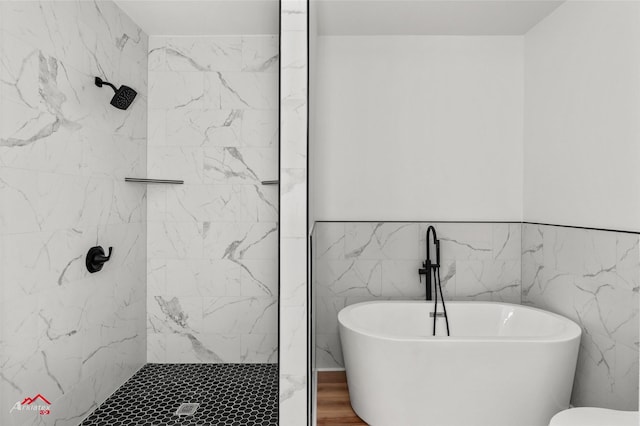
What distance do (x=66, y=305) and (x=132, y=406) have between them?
753mm

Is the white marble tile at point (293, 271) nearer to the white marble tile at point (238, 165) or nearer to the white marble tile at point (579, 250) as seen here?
the white marble tile at point (238, 165)

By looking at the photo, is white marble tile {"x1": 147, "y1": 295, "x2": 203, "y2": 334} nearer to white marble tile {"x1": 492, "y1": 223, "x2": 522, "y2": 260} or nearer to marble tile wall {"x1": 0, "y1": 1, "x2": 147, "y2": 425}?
marble tile wall {"x1": 0, "y1": 1, "x2": 147, "y2": 425}

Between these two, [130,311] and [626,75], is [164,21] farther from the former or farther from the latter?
[626,75]

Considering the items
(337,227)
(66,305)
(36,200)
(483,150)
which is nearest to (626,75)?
(483,150)

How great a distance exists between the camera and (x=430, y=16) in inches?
107

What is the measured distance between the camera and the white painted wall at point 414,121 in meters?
2.99

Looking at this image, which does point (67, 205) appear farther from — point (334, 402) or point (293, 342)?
point (334, 402)

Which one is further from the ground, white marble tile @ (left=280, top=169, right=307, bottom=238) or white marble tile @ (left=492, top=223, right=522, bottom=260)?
white marble tile @ (left=280, top=169, right=307, bottom=238)

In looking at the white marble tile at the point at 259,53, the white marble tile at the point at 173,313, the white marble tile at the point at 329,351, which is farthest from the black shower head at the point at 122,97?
the white marble tile at the point at 329,351

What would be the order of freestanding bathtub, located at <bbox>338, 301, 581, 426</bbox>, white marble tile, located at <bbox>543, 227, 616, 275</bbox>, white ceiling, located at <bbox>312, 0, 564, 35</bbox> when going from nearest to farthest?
freestanding bathtub, located at <bbox>338, 301, 581, 426</bbox>
white marble tile, located at <bbox>543, 227, 616, 275</bbox>
white ceiling, located at <bbox>312, 0, 564, 35</bbox>

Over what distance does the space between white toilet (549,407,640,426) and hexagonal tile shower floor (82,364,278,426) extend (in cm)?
142

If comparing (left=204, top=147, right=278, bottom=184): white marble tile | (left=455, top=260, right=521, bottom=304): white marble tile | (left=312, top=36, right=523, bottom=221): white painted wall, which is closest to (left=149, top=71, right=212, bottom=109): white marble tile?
(left=204, top=147, right=278, bottom=184): white marble tile

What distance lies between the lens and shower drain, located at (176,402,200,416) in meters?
2.31

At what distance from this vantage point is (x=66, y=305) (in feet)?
6.97
